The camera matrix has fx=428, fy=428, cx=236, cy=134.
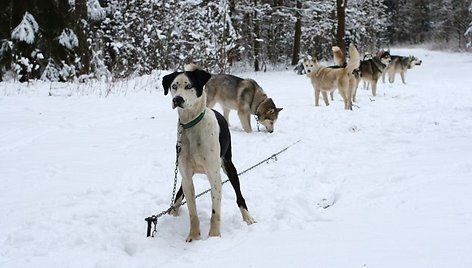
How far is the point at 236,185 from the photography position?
438 cm

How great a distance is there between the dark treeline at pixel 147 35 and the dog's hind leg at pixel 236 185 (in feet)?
32.2

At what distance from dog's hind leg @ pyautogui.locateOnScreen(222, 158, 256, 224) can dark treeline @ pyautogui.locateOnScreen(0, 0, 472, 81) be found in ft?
32.2

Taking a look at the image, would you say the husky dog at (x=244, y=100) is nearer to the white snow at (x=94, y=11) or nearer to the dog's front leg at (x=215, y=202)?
the dog's front leg at (x=215, y=202)

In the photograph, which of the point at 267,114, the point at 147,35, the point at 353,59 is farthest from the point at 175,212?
the point at 147,35

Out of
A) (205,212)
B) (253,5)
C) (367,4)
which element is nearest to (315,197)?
(205,212)

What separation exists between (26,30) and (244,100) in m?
9.79

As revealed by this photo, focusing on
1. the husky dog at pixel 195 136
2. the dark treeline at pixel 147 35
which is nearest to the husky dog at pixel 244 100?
the husky dog at pixel 195 136

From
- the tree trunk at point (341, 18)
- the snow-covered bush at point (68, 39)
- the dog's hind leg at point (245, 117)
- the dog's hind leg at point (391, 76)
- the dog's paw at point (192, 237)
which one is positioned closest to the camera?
the dog's paw at point (192, 237)

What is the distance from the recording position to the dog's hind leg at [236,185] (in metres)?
4.26

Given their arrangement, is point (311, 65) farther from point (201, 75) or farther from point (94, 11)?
point (201, 75)

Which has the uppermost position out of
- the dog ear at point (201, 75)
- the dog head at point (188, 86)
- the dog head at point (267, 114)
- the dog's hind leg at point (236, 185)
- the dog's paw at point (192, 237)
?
the dog ear at point (201, 75)

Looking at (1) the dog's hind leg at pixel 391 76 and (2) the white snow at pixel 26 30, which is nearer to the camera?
(2) the white snow at pixel 26 30

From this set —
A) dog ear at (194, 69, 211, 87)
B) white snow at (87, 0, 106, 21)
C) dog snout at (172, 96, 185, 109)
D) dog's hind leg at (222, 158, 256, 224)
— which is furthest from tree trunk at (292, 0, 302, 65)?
dog snout at (172, 96, 185, 109)

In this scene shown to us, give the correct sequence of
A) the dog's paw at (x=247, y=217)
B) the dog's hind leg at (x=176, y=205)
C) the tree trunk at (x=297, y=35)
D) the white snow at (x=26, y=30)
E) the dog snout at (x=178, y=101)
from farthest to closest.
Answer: the tree trunk at (x=297, y=35) < the white snow at (x=26, y=30) < the dog's hind leg at (x=176, y=205) < the dog's paw at (x=247, y=217) < the dog snout at (x=178, y=101)
